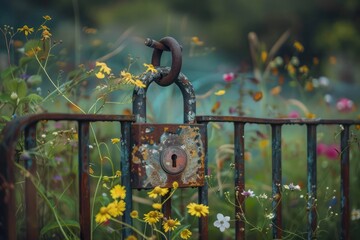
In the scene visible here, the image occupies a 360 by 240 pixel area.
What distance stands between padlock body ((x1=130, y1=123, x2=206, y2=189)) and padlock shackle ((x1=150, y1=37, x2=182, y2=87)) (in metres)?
0.13

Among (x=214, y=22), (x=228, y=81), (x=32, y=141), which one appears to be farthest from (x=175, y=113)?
(x=214, y=22)

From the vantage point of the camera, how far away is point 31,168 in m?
1.34

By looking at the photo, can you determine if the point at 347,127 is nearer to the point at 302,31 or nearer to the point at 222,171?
the point at 222,171

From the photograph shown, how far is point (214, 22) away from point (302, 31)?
0.97m

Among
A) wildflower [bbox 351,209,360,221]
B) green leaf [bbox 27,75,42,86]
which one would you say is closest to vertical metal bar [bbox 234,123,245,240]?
green leaf [bbox 27,75,42,86]

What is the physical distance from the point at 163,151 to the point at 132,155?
79 millimetres

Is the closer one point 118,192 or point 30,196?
point 30,196

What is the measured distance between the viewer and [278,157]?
69.7 inches

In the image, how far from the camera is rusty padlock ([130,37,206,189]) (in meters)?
1.49

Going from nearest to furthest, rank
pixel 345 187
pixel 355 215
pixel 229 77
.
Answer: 1. pixel 345 187
2. pixel 355 215
3. pixel 229 77

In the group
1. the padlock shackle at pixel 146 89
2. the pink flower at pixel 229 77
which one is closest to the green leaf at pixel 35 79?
the padlock shackle at pixel 146 89

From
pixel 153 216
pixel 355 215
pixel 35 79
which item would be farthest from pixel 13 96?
pixel 355 215

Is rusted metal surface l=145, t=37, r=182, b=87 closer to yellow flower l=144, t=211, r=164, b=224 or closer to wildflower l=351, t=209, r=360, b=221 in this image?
yellow flower l=144, t=211, r=164, b=224

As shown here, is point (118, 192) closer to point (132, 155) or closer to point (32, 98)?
point (132, 155)
